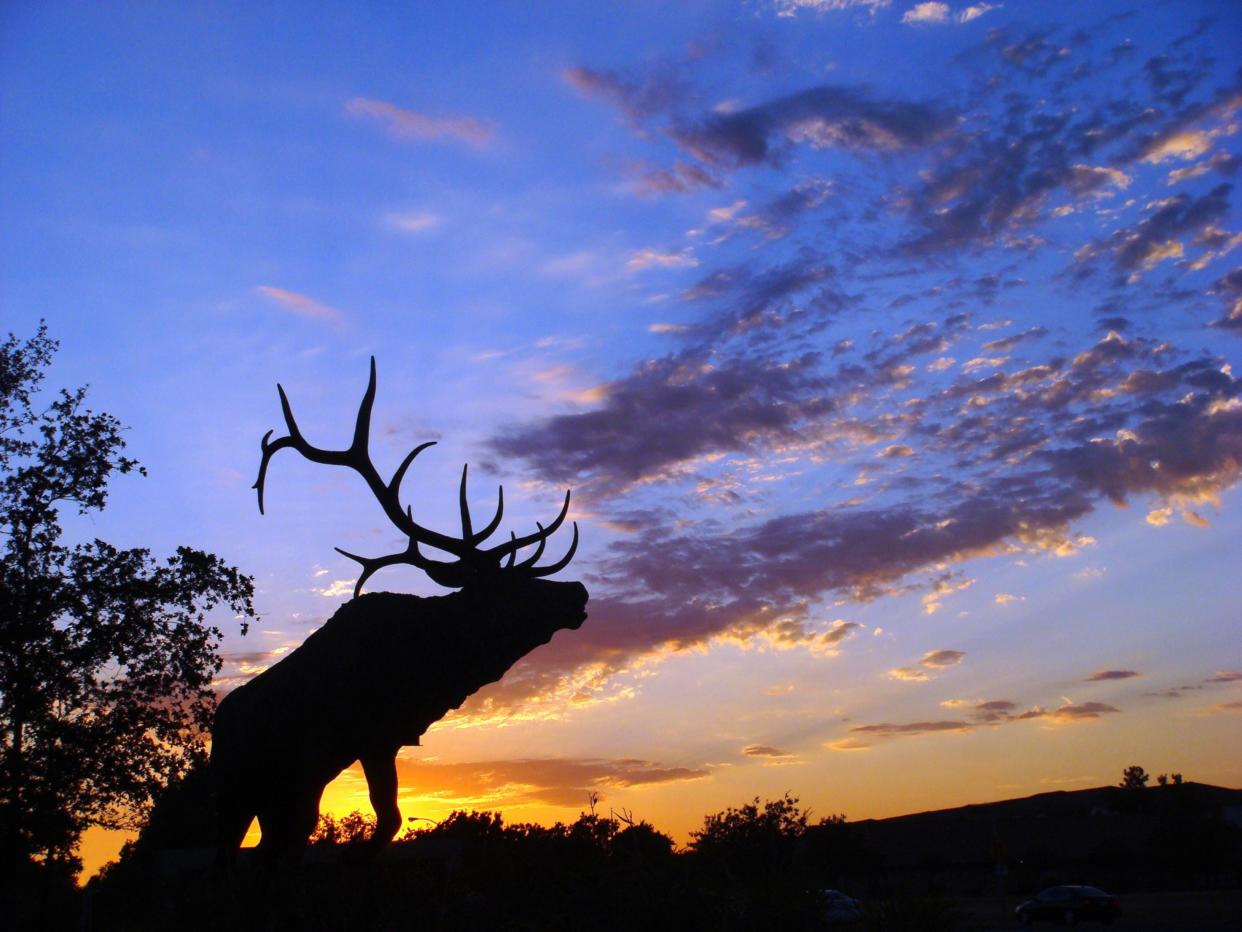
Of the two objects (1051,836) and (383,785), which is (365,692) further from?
(1051,836)

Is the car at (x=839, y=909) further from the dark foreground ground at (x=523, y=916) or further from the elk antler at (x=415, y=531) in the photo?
the elk antler at (x=415, y=531)

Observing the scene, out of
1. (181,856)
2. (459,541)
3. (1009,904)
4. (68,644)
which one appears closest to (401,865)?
(459,541)

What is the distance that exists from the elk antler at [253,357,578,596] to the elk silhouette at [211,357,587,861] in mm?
261

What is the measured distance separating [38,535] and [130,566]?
157 centimetres

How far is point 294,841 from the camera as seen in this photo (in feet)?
26.1

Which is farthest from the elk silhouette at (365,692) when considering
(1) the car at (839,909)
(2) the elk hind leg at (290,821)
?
(1) the car at (839,909)

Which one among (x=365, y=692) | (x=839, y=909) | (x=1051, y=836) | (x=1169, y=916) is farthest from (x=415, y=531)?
(x=1051, y=836)

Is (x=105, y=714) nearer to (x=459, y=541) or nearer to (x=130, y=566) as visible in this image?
(x=130, y=566)

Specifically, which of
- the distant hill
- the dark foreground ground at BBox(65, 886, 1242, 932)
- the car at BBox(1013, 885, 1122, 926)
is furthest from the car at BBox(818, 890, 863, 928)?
the distant hill

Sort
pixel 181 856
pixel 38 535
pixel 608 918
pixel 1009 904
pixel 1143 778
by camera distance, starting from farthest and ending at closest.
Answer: pixel 1143 778 < pixel 1009 904 < pixel 38 535 < pixel 181 856 < pixel 608 918

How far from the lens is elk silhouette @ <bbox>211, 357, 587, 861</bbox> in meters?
7.84

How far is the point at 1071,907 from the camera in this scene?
3228cm

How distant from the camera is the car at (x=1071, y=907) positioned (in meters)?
31.1

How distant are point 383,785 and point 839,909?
339cm
